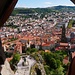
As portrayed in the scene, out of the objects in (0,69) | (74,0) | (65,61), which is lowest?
(65,61)

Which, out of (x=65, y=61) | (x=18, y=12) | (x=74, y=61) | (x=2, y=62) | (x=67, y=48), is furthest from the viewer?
(x=18, y=12)

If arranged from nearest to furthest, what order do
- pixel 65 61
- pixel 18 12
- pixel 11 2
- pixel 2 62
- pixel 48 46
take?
pixel 11 2 → pixel 2 62 → pixel 65 61 → pixel 48 46 → pixel 18 12

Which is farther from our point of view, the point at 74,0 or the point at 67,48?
the point at 67,48

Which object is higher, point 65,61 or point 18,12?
point 65,61

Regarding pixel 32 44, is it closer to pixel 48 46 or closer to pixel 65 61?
pixel 48 46

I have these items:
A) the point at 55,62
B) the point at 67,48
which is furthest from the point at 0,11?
the point at 67,48

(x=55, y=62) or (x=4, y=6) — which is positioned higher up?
(x=4, y=6)

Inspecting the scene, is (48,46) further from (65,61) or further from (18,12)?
(18,12)

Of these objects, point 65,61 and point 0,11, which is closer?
point 0,11

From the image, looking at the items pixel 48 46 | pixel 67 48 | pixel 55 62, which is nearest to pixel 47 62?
pixel 55 62
